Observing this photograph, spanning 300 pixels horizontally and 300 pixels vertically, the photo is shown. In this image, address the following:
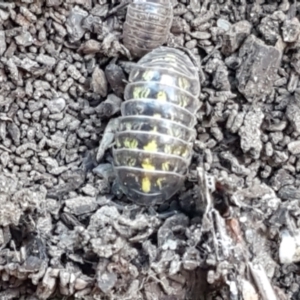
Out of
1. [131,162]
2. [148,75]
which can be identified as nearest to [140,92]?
[148,75]

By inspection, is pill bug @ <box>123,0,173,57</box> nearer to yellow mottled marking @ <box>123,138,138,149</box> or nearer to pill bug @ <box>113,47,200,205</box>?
pill bug @ <box>113,47,200,205</box>

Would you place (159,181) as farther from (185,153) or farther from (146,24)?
(146,24)

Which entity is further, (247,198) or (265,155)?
(265,155)

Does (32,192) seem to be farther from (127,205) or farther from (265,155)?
(265,155)

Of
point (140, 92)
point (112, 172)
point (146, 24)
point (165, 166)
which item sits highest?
point (146, 24)

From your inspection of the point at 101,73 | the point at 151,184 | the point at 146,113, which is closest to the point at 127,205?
the point at 151,184

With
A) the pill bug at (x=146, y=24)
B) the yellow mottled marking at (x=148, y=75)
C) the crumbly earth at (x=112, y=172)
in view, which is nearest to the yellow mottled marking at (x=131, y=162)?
the crumbly earth at (x=112, y=172)

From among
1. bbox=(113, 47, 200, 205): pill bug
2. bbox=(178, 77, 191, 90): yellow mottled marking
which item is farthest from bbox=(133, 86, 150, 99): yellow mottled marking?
bbox=(178, 77, 191, 90): yellow mottled marking
